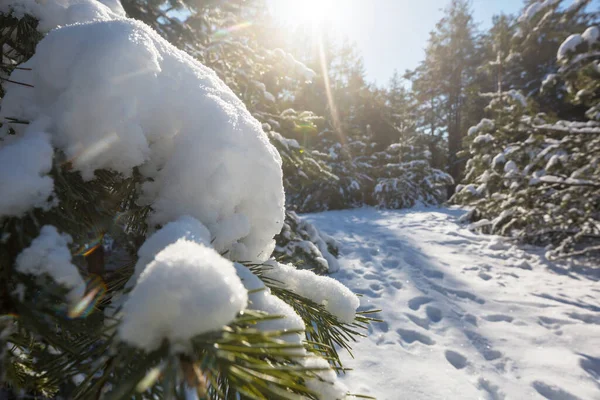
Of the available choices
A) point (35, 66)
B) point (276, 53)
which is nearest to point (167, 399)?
point (35, 66)

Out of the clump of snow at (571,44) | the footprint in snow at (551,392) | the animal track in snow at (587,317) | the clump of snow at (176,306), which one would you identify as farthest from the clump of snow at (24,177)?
the clump of snow at (571,44)

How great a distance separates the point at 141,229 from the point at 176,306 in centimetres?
55

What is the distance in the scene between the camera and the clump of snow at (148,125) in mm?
601

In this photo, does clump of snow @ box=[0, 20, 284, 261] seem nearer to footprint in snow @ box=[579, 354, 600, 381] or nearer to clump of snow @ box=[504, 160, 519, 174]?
footprint in snow @ box=[579, 354, 600, 381]

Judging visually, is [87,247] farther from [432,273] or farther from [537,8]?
[537,8]

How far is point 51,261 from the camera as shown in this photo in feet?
1.47

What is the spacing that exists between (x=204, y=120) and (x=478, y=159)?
7.59 metres

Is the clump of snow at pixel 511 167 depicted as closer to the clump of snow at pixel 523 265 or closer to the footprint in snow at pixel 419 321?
the clump of snow at pixel 523 265

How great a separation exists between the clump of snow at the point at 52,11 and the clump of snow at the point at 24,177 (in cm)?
63

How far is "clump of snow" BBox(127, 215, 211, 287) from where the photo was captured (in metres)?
0.49

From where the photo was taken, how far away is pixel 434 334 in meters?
2.66

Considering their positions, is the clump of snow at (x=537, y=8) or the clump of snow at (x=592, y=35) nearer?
the clump of snow at (x=592, y=35)

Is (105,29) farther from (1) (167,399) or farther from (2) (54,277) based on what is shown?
(1) (167,399)

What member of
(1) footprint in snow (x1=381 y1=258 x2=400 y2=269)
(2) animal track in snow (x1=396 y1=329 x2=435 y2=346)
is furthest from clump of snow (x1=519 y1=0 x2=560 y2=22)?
(2) animal track in snow (x1=396 y1=329 x2=435 y2=346)
